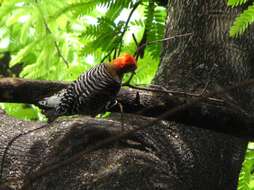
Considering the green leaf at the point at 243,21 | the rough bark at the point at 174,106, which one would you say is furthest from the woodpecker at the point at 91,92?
the green leaf at the point at 243,21

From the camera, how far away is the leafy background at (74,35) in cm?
390

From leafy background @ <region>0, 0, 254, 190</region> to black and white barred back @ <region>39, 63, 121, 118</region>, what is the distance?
0.23m

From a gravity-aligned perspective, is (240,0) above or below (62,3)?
above

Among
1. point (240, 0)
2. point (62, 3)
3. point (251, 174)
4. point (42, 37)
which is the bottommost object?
point (251, 174)

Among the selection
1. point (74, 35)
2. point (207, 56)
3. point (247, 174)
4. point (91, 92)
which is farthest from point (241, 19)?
point (74, 35)

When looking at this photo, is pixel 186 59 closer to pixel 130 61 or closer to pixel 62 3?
pixel 130 61

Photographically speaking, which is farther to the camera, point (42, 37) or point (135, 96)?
point (42, 37)

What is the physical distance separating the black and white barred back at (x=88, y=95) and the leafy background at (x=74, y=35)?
0.23m

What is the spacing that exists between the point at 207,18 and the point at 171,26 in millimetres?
208

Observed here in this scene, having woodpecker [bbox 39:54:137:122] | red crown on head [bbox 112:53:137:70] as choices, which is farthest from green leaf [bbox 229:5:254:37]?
Answer: red crown on head [bbox 112:53:137:70]

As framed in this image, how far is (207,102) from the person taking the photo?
8.57 ft

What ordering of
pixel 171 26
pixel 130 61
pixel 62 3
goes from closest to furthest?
pixel 171 26 < pixel 130 61 < pixel 62 3

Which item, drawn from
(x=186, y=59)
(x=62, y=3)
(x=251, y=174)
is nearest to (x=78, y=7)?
(x=62, y=3)

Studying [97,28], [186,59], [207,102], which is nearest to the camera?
[207,102]
